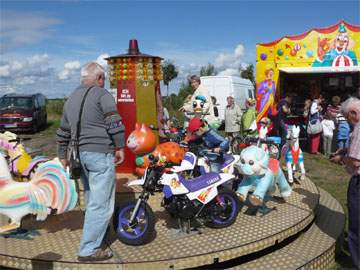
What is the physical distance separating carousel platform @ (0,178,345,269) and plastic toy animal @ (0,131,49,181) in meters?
0.62

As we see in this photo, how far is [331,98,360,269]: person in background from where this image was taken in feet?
11.6

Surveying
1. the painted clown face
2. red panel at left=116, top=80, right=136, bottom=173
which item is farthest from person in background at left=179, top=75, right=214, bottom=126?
the painted clown face

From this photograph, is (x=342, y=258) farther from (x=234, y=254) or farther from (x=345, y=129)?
(x=345, y=129)

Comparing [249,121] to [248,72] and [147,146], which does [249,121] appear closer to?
[147,146]

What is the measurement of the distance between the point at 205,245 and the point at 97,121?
1.65 metres

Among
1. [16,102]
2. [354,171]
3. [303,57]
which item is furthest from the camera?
[16,102]

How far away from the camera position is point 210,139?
17.4 ft

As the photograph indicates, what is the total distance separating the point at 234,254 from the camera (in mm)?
3924

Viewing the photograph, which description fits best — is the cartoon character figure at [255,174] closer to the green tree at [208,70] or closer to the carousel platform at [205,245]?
the carousel platform at [205,245]

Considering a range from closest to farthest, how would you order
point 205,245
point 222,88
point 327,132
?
point 205,245 → point 327,132 → point 222,88

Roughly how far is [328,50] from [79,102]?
1022 cm

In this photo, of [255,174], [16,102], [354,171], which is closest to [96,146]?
[255,174]

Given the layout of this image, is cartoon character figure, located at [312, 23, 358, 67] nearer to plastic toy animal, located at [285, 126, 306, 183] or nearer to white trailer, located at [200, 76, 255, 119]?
plastic toy animal, located at [285, 126, 306, 183]

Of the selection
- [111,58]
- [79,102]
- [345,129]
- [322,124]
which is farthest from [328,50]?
[79,102]
